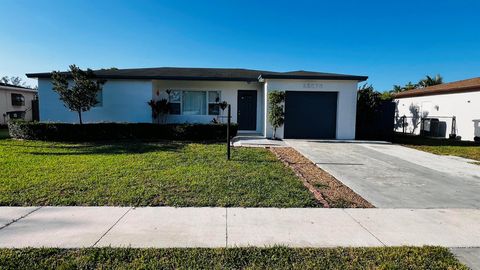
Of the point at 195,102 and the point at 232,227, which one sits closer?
the point at 232,227

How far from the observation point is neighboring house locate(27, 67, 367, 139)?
13.0 metres

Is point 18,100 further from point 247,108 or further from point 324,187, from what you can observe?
point 324,187

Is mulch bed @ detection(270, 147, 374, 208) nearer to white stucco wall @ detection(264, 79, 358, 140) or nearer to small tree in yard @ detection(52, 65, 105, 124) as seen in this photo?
white stucco wall @ detection(264, 79, 358, 140)

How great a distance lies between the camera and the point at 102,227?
3.51 meters

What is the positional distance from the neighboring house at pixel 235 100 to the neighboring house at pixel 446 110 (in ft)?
25.2

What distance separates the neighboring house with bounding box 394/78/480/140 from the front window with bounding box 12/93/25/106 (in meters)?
30.8

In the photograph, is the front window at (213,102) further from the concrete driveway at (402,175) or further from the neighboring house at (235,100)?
the concrete driveway at (402,175)

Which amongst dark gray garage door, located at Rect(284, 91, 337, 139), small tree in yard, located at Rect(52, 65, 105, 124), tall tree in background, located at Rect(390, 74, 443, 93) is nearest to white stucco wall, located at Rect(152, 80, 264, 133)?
dark gray garage door, located at Rect(284, 91, 337, 139)

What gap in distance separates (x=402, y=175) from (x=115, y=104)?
1295 cm

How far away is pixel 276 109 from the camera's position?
40.7ft

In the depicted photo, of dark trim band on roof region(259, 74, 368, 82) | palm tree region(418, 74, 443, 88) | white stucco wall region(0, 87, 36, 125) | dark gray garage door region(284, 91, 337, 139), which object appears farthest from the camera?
palm tree region(418, 74, 443, 88)

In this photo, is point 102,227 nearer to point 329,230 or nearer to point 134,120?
point 329,230

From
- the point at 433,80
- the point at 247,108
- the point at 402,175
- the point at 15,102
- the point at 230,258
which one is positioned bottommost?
the point at 230,258

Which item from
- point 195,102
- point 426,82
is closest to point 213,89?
point 195,102
